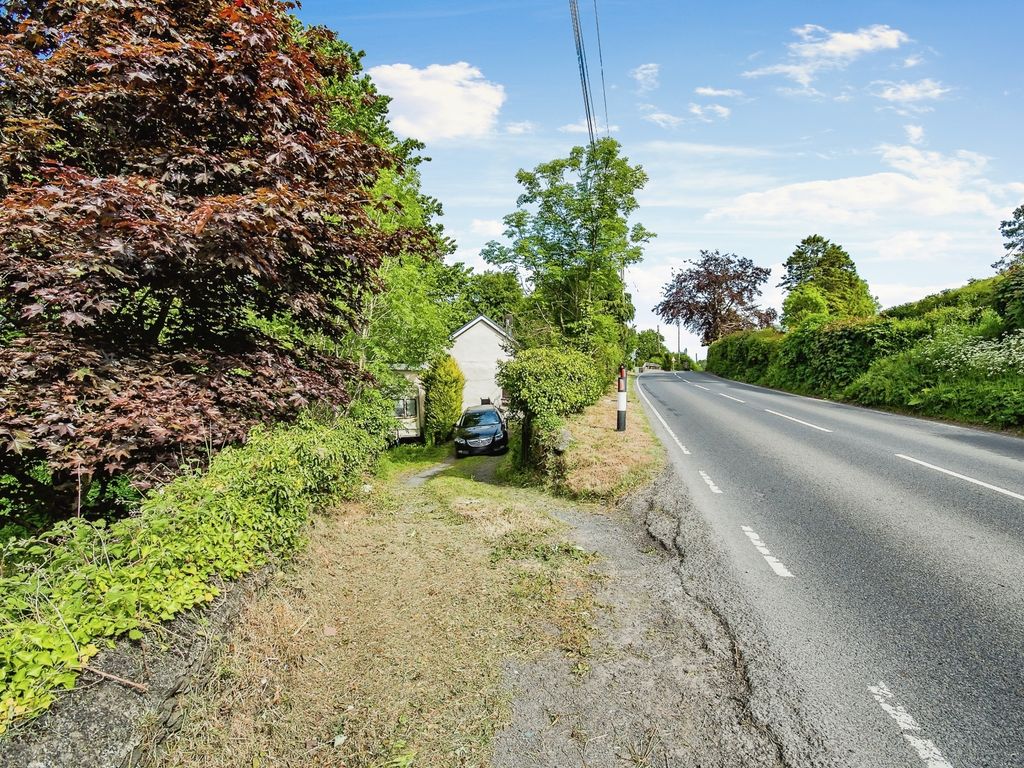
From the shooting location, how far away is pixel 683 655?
3.44m

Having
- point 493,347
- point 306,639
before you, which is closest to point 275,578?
point 306,639

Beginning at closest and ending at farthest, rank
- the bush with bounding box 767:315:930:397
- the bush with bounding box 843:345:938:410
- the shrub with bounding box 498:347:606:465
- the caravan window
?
the shrub with bounding box 498:347:606:465 < the bush with bounding box 843:345:938:410 < the bush with bounding box 767:315:930:397 < the caravan window

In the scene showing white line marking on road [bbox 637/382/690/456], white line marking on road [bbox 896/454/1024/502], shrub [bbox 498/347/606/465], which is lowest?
white line marking on road [bbox 637/382/690/456]

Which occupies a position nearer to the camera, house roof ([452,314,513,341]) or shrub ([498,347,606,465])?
shrub ([498,347,606,465])

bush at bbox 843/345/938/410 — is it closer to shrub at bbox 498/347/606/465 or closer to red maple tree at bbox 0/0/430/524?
shrub at bbox 498/347/606/465

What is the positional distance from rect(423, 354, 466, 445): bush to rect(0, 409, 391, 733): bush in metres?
19.4

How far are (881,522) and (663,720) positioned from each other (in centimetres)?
431

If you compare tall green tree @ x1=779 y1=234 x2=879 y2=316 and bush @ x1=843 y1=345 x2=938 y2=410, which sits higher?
tall green tree @ x1=779 y1=234 x2=879 y2=316

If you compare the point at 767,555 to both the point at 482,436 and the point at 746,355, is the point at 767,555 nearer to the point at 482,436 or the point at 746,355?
the point at 482,436

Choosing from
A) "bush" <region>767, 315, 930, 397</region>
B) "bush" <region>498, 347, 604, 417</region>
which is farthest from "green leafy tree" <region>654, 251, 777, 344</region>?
"bush" <region>498, 347, 604, 417</region>

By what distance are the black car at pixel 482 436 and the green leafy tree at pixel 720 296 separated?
35.9 metres

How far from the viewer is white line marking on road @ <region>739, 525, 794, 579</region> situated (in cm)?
454

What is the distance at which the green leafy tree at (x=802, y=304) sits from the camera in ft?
99.3

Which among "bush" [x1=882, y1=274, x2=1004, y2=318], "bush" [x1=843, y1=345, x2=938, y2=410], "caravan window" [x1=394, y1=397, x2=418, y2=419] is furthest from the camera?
"caravan window" [x1=394, y1=397, x2=418, y2=419]
